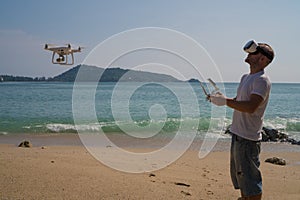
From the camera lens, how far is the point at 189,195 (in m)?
5.11

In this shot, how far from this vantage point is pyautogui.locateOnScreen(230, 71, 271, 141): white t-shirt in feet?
11.5

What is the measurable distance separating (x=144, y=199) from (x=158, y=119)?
61.7 ft

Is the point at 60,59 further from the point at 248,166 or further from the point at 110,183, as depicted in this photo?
the point at 248,166

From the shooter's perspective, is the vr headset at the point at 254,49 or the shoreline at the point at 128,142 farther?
the shoreline at the point at 128,142

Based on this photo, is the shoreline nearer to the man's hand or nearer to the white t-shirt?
the white t-shirt

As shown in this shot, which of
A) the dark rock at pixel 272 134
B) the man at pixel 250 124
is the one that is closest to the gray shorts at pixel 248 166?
the man at pixel 250 124

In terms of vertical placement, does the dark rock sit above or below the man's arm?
below

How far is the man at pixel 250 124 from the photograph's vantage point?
3.56 m

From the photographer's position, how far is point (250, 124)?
365 cm

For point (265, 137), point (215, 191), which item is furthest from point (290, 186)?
point (265, 137)

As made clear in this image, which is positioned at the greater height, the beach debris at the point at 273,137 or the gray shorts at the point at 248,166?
the gray shorts at the point at 248,166

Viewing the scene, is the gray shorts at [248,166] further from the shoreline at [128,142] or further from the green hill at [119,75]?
the shoreline at [128,142]

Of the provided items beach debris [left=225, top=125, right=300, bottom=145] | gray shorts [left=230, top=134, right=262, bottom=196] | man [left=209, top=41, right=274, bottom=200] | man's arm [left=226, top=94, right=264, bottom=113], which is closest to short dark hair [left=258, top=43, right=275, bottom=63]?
man [left=209, top=41, right=274, bottom=200]

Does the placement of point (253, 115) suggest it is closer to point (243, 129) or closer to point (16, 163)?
point (243, 129)
